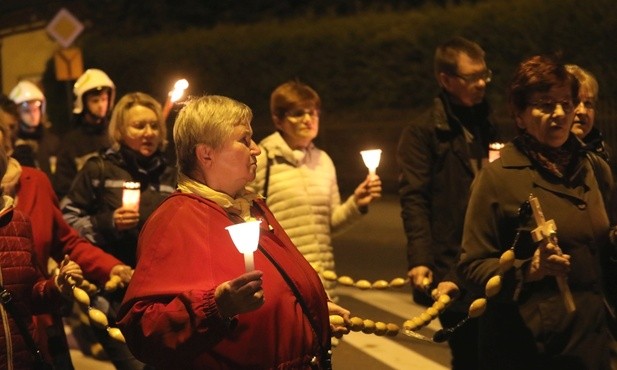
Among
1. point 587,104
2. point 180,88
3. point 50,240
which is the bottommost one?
point 50,240

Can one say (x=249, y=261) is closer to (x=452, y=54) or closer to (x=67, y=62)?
(x=452, y=54)

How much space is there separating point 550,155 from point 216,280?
1.69 m

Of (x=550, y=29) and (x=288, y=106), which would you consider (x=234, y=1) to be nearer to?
(x=550, y=29)

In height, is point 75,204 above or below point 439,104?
below

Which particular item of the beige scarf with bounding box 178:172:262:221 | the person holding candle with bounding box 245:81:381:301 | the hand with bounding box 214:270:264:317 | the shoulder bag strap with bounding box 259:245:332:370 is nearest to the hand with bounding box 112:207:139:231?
the person holding candle with bounding box 245:81:381:301

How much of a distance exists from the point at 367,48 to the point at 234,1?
29.9 feet

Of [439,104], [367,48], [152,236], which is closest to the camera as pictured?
[152,236]

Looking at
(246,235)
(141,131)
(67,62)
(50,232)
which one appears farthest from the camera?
(67,62)

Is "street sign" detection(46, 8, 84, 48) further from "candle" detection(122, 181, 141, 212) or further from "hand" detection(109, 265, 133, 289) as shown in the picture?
"hand" detection(109, 265, 133, 289)

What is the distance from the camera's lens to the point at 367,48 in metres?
22.4

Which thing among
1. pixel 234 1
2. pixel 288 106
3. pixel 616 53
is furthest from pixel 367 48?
pixel 288 106

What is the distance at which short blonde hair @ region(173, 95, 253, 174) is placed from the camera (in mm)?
4051

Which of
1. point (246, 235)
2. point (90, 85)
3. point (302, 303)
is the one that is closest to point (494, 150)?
point (302, 303)

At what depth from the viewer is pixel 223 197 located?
403 centimetres
